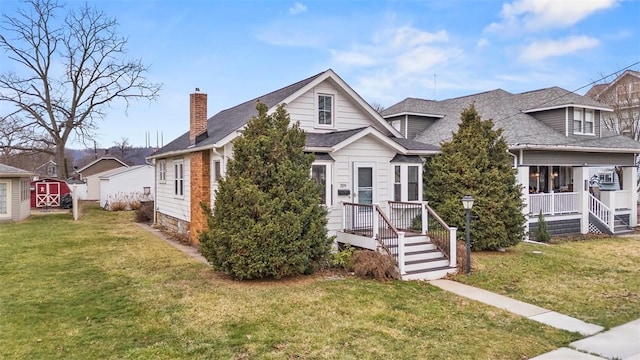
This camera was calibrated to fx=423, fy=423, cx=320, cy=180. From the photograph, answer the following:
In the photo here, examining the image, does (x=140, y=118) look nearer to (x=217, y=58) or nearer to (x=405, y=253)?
(x=217, y=58)

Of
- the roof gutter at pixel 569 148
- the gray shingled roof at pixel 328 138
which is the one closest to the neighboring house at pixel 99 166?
the gray shingled roof at pixel 328 138

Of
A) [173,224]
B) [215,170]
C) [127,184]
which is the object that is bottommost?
[173,224]

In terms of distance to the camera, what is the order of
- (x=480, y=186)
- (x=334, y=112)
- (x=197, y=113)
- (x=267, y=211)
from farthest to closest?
(x=197, y=113)
(x=334, y=112)
(x=480, y=186)
(x=267, y=211)

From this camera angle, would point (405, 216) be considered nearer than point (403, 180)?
Yes

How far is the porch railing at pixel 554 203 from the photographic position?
1703 cm

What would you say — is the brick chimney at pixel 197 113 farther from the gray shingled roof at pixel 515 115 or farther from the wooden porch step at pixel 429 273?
the gray shingled roof at pixel 515 115

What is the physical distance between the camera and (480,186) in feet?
42.4

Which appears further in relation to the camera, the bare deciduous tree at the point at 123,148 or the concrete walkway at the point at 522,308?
the bare deciduous tree at the point at 123,148

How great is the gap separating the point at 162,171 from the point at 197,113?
562cm

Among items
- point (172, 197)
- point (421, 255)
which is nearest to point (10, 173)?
point (172, 197)

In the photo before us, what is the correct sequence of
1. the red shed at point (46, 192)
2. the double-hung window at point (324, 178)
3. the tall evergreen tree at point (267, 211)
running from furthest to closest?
the red shed at point (46, 192), the double-hung window at point (324, 178), the tall evergreen tree at point (267, 211)

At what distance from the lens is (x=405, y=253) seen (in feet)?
35.3

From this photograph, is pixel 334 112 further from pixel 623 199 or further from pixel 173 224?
pixel 623 199

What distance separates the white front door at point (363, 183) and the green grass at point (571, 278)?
11.5 feet
